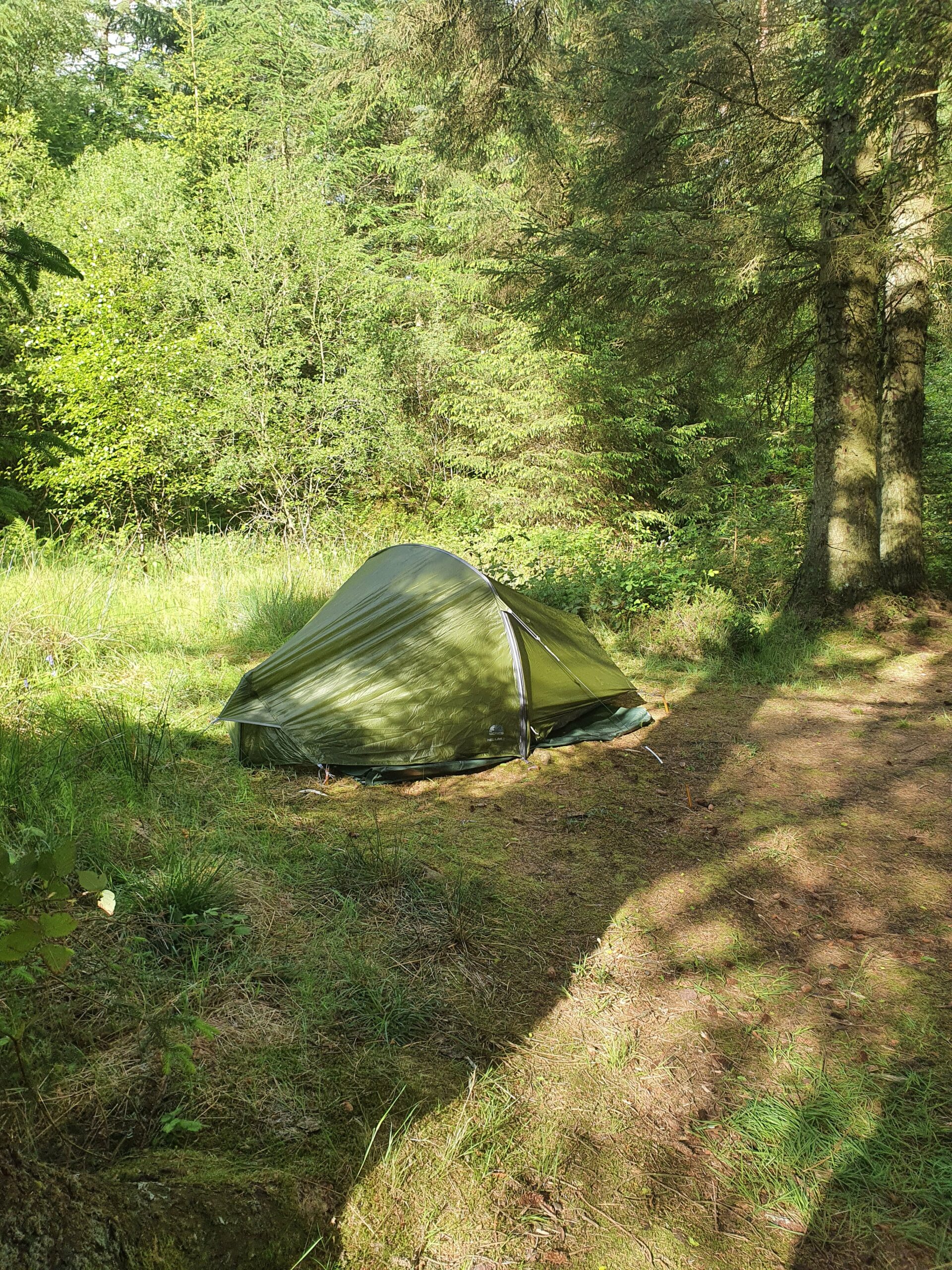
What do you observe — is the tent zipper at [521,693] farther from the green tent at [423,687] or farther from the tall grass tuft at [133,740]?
the tall grass tuft at [133,740]

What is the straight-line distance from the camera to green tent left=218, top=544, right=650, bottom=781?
4.73 m

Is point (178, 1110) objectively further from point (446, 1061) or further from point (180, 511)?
point (180, 511)

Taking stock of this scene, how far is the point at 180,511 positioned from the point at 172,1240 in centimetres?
1263

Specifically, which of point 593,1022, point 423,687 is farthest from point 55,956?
point 423,687

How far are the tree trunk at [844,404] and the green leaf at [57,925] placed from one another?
7234 mm

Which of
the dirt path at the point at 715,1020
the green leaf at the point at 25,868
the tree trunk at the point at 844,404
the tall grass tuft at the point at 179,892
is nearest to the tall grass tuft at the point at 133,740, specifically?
the tall grass tuft at the point at 179,892

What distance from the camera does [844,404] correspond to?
730 centimetres

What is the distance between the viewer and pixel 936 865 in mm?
3646

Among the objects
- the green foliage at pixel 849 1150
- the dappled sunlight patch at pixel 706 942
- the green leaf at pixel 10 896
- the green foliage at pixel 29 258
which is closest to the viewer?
the green leaf at pixel 10 896

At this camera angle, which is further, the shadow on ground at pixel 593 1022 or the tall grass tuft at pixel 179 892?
the tall grass tuft at pixel 179 892

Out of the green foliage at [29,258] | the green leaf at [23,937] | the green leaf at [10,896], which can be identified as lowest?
the green leaf at [23,937]

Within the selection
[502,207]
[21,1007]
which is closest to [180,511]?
[502,207]

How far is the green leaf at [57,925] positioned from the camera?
54.8 inches

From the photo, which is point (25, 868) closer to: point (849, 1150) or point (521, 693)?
point (849, 1150)
